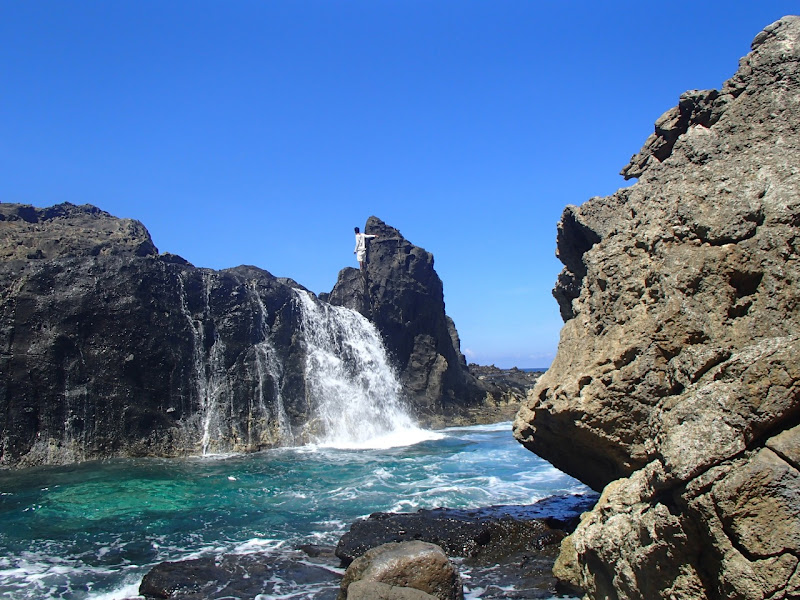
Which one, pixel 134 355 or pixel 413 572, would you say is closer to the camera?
pixel 413 572

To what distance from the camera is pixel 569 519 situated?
1149cm

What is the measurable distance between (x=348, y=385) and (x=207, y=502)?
1472cm

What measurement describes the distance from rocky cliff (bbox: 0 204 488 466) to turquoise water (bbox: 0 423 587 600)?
162 centimetres

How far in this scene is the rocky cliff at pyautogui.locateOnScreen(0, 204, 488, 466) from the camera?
70.9 feet

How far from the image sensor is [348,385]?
29766mm

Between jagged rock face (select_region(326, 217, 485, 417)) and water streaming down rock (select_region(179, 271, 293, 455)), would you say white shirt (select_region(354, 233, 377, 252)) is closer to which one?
jagged rock face (select_region(326, 217, 485, 417))

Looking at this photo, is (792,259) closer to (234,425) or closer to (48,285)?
(234,425)

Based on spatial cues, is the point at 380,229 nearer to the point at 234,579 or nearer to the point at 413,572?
the point at 234,579

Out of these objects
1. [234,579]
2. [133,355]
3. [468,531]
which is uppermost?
[133,355]

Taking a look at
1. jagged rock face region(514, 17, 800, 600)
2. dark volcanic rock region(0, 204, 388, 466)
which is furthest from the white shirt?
jagged rock face region(514, 17, 800, 600)

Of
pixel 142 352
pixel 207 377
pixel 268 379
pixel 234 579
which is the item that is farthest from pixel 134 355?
pixel 234 579

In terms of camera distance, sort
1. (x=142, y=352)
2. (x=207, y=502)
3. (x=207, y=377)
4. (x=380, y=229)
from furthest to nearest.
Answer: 1. (x=380, y=229)
2. (x=207, y=377)
3. (x=142, y=352)
4. (x=207, y=502)

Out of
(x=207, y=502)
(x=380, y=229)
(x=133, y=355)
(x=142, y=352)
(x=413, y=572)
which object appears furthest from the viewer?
(x=380, y=229)

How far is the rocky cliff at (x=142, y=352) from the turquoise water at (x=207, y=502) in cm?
162
